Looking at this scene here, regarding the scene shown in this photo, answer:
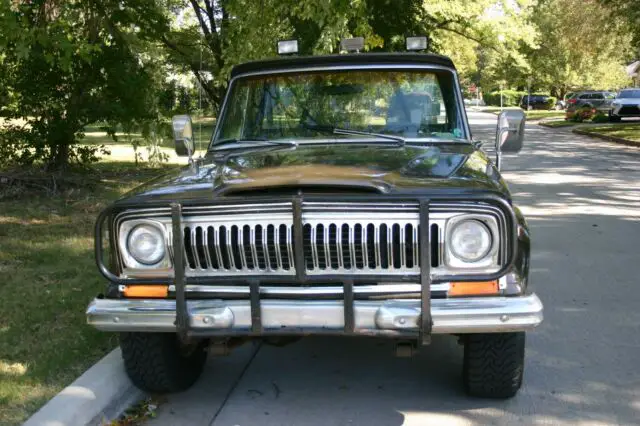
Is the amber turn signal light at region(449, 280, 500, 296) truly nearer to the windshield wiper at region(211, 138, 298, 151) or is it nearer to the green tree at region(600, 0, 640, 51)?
the windshield wiper at region(211, 138, 298, 151)

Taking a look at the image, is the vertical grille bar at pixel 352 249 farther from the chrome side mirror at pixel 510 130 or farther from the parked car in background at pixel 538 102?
the parked car in background at pixel 538 102

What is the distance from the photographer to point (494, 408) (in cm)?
400

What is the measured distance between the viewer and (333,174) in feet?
11.5

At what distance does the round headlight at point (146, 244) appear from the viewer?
357cm

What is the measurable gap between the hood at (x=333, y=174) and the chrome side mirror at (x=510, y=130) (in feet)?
1.62

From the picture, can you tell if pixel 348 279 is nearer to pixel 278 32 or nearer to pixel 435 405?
pixel 435 405

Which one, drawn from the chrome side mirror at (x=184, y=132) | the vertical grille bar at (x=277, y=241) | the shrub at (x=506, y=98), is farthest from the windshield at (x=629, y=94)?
the vertical grille bar at (x=277, y=241)

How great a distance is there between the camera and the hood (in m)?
3.42

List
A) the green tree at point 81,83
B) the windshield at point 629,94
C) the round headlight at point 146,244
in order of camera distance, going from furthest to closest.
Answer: the windshield at point 629,94 < the green tree at point 81,83 < the round headlight at point 146,244

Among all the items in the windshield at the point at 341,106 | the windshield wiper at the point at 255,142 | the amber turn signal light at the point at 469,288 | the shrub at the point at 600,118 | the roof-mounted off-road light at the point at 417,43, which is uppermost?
the roof-mounted off-road light at the point at 417,43

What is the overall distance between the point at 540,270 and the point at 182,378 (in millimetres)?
4070

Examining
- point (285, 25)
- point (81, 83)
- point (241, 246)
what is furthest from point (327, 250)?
point (285, 25)

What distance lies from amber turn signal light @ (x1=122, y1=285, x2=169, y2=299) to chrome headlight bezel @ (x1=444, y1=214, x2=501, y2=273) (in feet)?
4.42

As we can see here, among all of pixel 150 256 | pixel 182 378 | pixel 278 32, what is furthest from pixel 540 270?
pixel 278 32
